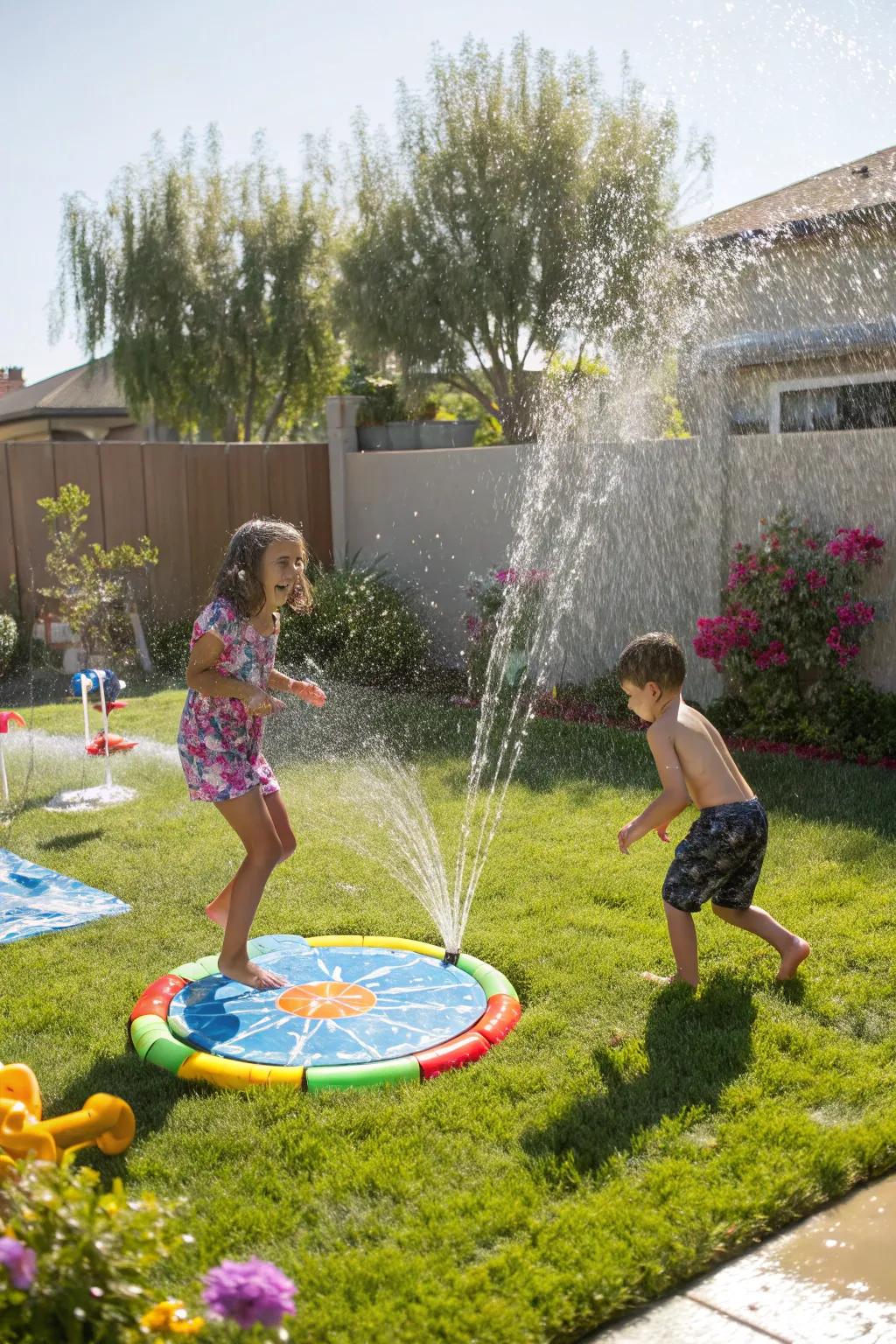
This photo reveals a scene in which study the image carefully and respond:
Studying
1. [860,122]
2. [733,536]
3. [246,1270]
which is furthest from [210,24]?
[246,1270]

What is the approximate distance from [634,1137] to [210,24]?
7.46 meters

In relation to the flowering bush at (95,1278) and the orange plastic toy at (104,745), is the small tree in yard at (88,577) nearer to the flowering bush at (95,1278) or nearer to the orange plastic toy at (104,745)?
the orange plastic toy at (104,745)

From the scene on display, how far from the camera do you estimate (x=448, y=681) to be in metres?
9.53

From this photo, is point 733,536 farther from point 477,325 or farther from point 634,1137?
point 477,325

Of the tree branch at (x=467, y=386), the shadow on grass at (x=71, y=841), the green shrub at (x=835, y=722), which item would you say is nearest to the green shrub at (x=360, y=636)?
the green shrub at (x=835, y=722)

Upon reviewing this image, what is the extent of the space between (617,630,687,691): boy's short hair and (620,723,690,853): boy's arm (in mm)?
143

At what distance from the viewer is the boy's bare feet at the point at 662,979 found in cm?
366

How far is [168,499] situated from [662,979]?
9012mm

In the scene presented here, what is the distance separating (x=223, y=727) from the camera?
12.2 ft

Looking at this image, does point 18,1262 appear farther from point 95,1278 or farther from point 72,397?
point 72,397

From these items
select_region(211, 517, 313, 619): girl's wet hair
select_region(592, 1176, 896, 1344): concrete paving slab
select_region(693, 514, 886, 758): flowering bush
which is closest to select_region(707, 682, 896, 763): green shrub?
select_region(693, 514, 886, 758): flowering bush

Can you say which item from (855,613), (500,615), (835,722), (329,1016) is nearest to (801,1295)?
(329,1016)

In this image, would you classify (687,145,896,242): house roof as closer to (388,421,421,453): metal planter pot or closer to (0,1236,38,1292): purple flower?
(388,421,421,453): metal planter pot

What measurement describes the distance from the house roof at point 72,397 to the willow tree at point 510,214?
823 centimetres
